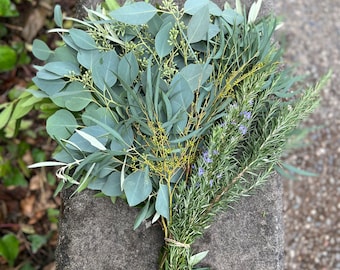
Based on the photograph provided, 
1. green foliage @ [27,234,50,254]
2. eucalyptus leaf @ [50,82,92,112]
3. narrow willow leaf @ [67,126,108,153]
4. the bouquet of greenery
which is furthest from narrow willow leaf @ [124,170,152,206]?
green foliage @ [27,234,50,254]

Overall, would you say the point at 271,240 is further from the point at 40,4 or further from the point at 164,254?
the point at 40,4

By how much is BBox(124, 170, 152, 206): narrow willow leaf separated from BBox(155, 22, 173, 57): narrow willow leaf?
0.30m

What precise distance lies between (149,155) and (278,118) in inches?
12.4

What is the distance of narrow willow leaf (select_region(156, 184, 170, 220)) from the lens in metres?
1.16

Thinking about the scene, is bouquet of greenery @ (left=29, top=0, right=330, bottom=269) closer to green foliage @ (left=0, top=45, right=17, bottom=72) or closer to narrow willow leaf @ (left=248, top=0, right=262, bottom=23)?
narrow willow leaf @ (left=248, top=0, right=262, bottom=23)

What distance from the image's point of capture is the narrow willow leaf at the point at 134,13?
116 cm

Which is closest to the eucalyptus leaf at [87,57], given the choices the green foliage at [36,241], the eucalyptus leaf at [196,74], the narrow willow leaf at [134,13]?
the narrow willow leaf at [134,13]

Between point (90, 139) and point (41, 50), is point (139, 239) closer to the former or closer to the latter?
point (90, 139)

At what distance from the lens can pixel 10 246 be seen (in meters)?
1.83

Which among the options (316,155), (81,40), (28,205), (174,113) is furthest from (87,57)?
(316,155)

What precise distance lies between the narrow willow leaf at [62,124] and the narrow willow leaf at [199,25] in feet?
1.14

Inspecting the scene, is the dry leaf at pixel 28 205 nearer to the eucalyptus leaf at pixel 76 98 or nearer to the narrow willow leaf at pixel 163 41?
the eucalyptus leaf at pixel 76 98

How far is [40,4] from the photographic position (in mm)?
2148

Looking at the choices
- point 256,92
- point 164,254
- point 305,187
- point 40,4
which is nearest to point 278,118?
point 256,92
